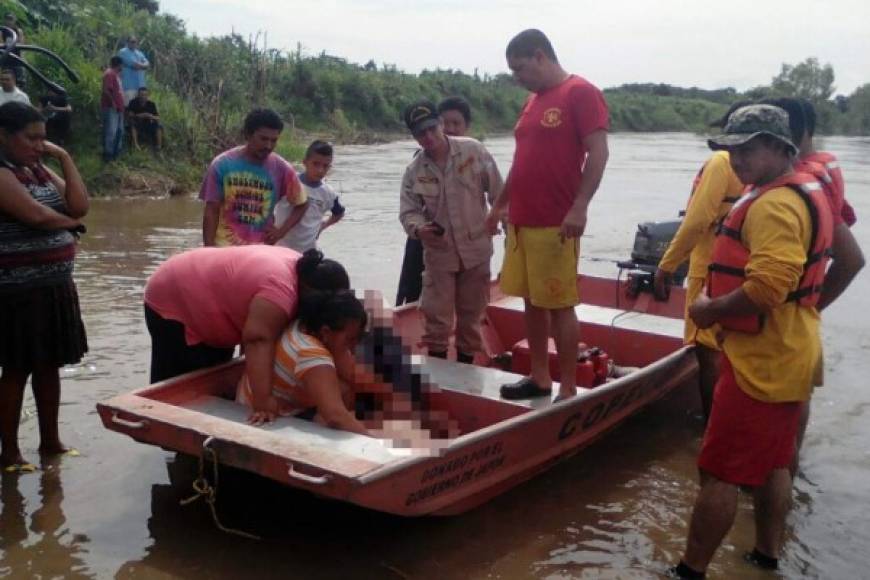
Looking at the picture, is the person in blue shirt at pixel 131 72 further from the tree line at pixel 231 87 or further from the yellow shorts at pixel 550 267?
the yellow shorts at pixel 550 267

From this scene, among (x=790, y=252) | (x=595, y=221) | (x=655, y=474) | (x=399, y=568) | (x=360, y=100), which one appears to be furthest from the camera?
(x=360, y=100)

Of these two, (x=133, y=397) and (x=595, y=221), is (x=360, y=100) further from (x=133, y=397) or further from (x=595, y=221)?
(x=133, y=397)

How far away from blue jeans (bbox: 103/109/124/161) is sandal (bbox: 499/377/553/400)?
35.9ft

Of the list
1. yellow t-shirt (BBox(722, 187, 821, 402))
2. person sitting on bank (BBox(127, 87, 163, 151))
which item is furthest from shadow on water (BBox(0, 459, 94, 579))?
person sitting on bank (BBox(127, 87, 163, 151))

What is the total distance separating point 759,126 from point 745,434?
103 cm

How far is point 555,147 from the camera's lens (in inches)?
157

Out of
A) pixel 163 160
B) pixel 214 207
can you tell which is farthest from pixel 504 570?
pixel 163 160

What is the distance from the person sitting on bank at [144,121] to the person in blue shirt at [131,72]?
205mm

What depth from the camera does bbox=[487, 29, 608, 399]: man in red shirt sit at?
391 cm

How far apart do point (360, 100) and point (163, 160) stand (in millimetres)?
21035

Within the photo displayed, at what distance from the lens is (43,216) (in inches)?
142

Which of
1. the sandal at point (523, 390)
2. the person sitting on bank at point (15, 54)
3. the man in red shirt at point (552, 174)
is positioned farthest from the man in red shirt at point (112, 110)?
the sandal at point (523, 390)

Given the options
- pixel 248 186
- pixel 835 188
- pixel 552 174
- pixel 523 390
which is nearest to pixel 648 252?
pixel 523 390

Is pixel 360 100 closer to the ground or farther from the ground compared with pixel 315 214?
farther from the ground
